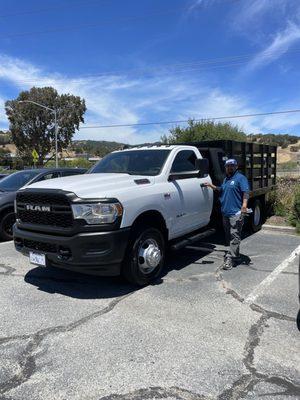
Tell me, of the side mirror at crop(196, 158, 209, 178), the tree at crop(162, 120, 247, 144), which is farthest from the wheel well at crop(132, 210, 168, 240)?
the tree at crop(162, 120, 247, 144)

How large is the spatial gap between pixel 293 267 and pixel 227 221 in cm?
134

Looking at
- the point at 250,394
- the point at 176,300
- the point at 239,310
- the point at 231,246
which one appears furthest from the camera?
the point at 231,246

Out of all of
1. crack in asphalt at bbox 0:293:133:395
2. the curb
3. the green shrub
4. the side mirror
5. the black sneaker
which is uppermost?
the side mirror

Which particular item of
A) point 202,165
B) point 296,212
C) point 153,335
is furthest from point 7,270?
point 296,212

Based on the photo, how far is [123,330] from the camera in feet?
14.2

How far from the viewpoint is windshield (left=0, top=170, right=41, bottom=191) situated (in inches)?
371

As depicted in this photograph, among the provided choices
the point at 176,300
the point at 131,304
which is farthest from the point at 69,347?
the point at 176,300

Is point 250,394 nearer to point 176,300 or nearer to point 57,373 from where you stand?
point 57,373

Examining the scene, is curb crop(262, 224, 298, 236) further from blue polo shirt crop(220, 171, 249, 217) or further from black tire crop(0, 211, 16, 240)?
black tire crop(0, 211, 16, 240)

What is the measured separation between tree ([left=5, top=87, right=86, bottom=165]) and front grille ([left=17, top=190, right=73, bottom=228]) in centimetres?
5572

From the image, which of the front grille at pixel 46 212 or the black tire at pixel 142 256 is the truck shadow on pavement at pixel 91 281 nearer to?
the black tire at pixel 142 256

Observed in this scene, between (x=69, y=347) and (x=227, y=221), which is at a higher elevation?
(x=227, y=221)

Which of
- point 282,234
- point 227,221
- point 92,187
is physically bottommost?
point 282,234

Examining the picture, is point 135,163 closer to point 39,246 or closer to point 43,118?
point 39,246
